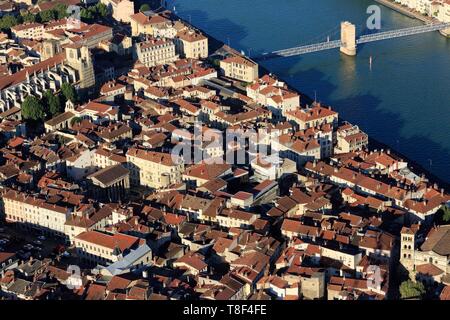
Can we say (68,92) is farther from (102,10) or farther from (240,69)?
(102,10)

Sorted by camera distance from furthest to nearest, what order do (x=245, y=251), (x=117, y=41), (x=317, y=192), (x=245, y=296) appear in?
(x=117, y=41), (x=317, y=192), (x=245, y=251), (x=245, y=296)

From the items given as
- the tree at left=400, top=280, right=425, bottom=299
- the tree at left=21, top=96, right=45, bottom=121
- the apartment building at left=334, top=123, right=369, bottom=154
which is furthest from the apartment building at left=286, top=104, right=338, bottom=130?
the tree at left=400, top=280, right=425, bottom=299

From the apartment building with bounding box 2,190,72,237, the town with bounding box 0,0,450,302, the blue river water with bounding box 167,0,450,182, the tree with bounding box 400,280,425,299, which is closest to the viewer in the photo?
the tree with bounding box 400,280,425,299

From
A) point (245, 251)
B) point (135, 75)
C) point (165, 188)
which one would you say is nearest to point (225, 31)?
point (135, 75)

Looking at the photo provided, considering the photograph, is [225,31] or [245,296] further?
[225,31]

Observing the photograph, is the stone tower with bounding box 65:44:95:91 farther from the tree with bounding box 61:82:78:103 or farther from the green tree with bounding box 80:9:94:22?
the green tree with bounding box 80:9:94:22

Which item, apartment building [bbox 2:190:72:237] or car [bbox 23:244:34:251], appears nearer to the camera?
car [bbox 23:244:34:251]

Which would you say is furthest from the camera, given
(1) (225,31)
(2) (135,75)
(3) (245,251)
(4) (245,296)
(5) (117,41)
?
(1) (225,31)

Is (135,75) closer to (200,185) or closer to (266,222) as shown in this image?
(200,185)

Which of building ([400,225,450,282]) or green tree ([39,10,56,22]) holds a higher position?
building ([400,225,450,282])
